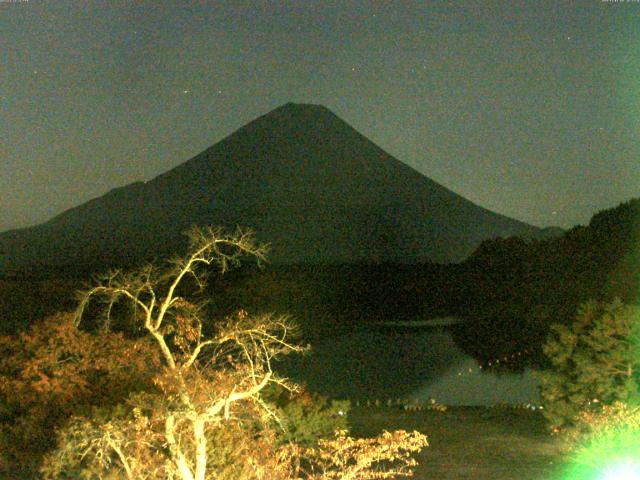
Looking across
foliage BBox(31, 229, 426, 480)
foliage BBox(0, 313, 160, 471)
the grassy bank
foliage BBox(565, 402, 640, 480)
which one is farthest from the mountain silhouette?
foliage BBox(31, 229, 426, 480)

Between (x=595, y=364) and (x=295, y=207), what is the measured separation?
94.2 m

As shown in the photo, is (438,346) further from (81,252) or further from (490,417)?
(81,252)

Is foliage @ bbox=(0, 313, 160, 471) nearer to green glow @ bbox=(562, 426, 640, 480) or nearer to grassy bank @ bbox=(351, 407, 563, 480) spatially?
grassy bank @ bbox=(351, 407, 563, 480)

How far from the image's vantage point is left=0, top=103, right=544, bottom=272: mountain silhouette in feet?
273

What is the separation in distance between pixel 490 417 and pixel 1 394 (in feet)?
21.0

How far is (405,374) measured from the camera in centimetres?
2045

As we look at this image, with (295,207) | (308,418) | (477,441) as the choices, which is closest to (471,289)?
(477,441)

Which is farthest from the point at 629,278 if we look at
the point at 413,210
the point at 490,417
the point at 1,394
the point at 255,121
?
the point at 255,121

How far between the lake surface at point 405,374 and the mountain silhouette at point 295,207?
50.4 meters

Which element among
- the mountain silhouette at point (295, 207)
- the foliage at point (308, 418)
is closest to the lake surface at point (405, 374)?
the foliage at point (308, 418)

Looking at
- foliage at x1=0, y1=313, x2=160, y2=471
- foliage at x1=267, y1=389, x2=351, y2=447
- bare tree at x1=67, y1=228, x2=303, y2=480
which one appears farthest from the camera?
foliage at x1=267, y1=389, x2=351, y2=447

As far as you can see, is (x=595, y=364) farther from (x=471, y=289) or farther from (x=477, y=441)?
(x=471, y=289)

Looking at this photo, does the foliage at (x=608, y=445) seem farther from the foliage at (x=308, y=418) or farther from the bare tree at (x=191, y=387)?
the bare tree at (x=191, y=387)

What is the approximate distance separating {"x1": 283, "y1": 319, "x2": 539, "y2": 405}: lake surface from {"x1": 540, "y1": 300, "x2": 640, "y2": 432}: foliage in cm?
580
